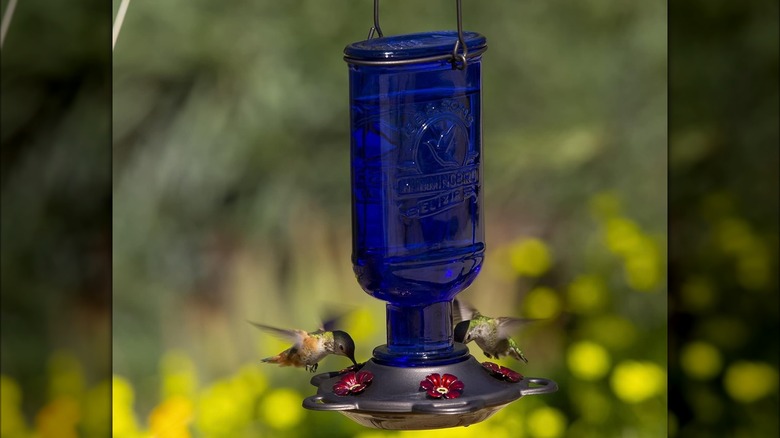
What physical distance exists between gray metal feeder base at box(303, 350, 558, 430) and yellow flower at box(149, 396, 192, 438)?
84 cm

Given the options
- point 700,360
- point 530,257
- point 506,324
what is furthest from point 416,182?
point 700,360

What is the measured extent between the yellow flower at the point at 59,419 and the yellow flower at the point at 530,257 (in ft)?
2.96

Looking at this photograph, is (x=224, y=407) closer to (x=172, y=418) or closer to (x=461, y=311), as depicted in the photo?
(x=172, y=418)

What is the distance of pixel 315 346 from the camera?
6.32ft

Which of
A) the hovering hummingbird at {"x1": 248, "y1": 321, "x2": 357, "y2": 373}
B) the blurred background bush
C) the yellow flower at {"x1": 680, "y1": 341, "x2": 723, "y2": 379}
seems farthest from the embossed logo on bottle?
the yellow flower at {"x1": 680, "y1": 341, "x2": 723, "y2": 379}

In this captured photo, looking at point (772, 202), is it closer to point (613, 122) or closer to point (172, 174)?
point (613, 122)

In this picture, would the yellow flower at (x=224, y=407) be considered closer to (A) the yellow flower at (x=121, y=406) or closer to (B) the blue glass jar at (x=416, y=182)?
(A) the yellow flower at (x=121, y=406)

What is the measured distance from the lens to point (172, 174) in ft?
8.17

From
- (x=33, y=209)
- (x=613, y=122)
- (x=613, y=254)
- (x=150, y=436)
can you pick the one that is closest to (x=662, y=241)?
(x=613, y=254)

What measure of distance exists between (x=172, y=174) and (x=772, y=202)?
3.75ft

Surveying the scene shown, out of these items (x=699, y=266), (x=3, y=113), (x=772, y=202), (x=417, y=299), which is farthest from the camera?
(x=699, y=266)

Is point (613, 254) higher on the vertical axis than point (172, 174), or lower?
lower

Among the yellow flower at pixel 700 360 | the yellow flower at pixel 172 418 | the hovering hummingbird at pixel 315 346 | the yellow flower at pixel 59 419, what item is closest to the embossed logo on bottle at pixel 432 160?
the hovering hummingbird at pixel 315 346

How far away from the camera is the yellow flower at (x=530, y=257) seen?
2525mm
